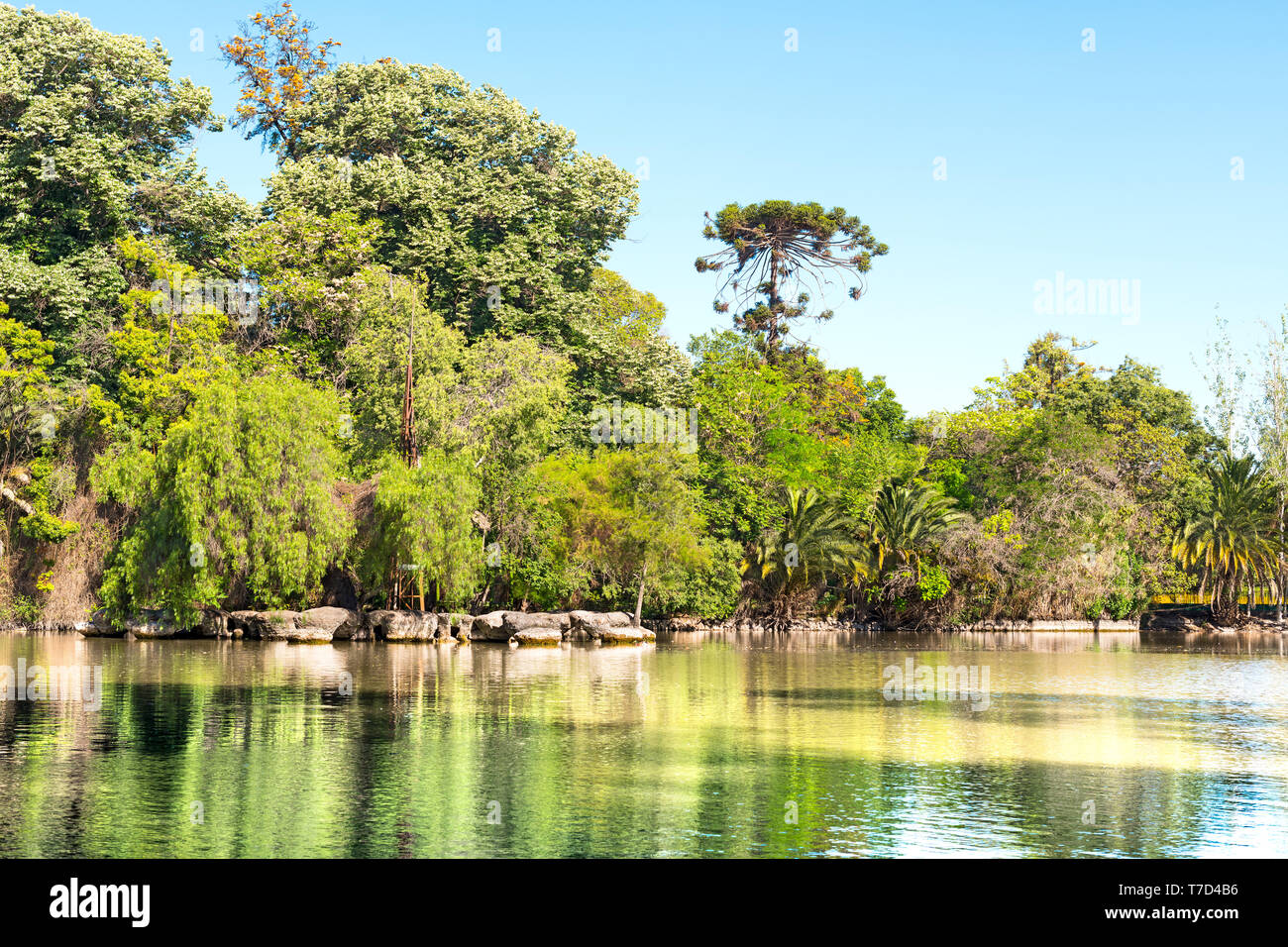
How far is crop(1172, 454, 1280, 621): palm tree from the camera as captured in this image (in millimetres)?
65188

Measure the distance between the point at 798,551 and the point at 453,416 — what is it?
67.3 feet

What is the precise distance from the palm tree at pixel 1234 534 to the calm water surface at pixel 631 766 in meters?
35.3

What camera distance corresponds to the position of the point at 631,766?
17.6 metres

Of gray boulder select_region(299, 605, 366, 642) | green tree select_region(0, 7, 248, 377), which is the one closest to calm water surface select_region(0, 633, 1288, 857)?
gray boulder select_region(299, 605, 366, 642)

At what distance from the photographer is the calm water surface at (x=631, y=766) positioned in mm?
13164

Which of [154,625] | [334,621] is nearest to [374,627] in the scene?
[334,621]

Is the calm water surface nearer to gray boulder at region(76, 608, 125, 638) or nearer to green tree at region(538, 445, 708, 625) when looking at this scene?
gray boulder at region(76, 608, 125, 638)

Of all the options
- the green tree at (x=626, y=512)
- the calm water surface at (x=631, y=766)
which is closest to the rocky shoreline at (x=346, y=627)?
the green tree at (x=626, y=512)

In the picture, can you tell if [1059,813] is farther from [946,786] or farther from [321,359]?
[321,359]

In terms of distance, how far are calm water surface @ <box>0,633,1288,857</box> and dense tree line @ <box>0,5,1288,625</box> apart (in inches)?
545

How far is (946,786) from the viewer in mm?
16250

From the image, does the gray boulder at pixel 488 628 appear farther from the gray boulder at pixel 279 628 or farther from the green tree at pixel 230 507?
the green tree at pixel 230 507

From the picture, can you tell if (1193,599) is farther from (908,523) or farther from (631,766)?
(631,766)

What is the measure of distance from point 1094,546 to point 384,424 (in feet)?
121
